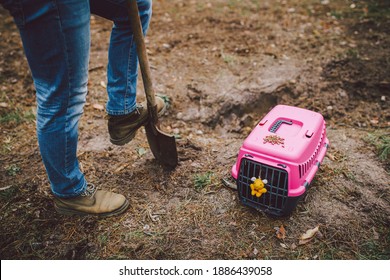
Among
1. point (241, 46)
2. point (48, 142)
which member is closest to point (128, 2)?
point (48, 142)

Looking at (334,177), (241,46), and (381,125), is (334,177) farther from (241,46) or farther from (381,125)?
(241,46)

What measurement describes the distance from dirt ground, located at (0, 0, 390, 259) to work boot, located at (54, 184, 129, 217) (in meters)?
0.06

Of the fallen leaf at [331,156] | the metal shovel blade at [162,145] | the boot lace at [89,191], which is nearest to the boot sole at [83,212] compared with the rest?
the boot lace at [89,191]

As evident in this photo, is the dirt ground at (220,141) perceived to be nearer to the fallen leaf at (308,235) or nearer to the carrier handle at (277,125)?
the fallen leaf at (308,235)

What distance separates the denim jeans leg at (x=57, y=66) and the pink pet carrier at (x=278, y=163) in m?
0.99

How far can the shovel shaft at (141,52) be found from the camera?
1.80 m

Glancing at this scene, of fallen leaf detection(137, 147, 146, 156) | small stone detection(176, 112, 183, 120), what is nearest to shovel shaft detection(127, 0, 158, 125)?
fallen leaf detection(137, 147, 146, 156)

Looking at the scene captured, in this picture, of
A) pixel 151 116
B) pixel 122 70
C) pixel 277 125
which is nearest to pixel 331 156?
pixel 277 125

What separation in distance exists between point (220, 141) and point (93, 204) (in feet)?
3.86

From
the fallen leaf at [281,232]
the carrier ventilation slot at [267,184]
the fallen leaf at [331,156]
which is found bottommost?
the fallen leaf at [281,232]

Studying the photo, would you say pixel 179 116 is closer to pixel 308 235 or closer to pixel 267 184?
pixel 267 184

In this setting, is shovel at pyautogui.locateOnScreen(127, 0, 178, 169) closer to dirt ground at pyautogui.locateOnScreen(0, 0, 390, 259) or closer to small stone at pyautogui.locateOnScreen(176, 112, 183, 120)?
dirt ground at pyautogui.locateOnScreen(0, 0, 390, 259)

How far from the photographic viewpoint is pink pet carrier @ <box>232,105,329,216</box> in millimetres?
1869

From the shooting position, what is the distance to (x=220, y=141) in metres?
2.79
